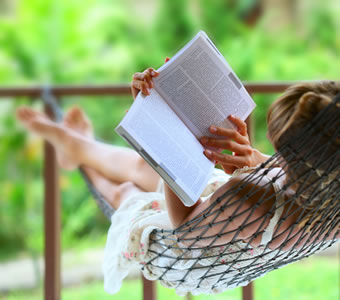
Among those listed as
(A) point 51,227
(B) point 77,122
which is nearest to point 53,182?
(A) point 51,227

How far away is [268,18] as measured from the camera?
679cm

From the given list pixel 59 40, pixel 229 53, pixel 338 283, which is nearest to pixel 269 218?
pixel 338 283

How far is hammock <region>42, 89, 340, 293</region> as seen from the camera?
0.93 m

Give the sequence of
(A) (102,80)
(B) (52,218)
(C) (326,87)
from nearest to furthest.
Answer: (C) (326,87)
(B) (52,218)
(A) (102,80)

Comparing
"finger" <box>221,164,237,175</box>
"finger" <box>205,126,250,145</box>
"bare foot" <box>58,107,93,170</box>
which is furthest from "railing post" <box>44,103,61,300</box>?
"finger" <box>205,126,250,145</box>

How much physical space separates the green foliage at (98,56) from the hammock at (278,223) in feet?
13.0

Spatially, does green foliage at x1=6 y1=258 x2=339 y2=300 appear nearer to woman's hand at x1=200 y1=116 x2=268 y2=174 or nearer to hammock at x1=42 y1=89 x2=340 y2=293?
hammock at x1=42 y1=89 x2=340 y2=293

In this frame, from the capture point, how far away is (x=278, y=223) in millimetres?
1004

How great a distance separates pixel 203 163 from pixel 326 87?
0.93 ft

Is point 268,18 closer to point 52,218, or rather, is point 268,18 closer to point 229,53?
point 229,53

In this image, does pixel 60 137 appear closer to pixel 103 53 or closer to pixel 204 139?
pixel 204 139

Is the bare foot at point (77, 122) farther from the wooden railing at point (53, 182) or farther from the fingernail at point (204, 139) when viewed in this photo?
the fingernail at point (204, 139)

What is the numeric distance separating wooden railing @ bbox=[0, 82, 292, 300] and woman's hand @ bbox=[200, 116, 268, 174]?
69cm

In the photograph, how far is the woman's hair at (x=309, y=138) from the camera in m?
0.93
